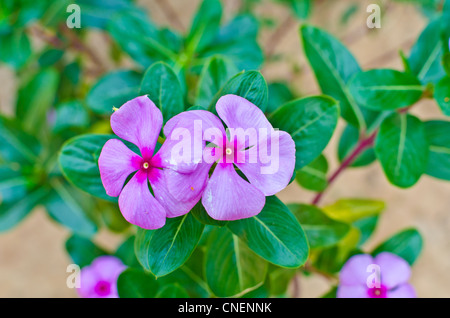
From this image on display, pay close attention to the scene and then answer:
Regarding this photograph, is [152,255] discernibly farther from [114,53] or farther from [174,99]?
[114,53]

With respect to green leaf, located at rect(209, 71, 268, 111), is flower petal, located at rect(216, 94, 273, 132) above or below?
below

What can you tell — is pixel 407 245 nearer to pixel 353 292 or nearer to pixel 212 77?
pixel 353 292

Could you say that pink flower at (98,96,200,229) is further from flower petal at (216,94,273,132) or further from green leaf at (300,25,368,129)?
green leaf at (300,25,368,129)

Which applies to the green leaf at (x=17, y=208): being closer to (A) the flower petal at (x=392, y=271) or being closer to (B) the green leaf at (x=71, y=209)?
(B) the green leaf at (x=71, y=209)

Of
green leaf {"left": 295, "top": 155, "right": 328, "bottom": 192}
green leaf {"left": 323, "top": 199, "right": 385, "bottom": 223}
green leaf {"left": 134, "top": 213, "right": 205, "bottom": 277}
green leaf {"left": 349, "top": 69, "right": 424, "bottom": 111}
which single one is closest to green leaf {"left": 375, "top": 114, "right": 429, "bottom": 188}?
green leaf {"left": 349, "top": 69, "right": 424, "bottom": 111}

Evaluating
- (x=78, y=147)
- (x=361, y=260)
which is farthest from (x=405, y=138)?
(x=78, y=147)
